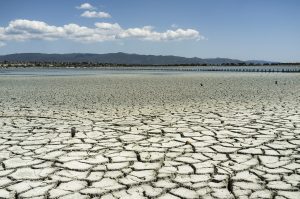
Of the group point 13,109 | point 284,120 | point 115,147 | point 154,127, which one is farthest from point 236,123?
point 13,109

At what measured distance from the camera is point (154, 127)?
535 cm

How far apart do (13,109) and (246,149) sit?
593 centimetres

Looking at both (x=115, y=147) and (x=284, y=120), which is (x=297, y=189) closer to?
(x=115, y=147)

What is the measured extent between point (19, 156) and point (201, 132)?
8.25ft

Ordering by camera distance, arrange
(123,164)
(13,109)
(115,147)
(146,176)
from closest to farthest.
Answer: (146,176) → (123,164) → (115,147) → (13,109)

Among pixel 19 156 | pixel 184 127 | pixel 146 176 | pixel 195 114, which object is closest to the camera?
pixel 146 176

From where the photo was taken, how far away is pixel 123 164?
346cm

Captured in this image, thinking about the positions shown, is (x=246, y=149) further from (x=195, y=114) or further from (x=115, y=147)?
(x=195, y=114)

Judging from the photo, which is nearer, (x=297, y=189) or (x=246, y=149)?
(x=297, y=189)

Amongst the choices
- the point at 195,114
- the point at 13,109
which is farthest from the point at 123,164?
the point at 13,109

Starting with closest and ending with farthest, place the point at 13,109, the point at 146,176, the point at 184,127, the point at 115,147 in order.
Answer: the point at 146,176
the point at 115,147
the point at 184,127
the point at 13,109

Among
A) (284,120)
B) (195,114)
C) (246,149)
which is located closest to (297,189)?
(246,149)

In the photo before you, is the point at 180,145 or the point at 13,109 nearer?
the point at 180,145

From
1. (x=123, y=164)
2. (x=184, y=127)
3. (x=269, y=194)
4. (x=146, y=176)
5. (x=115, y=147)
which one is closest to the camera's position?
(x=269, y=194)
